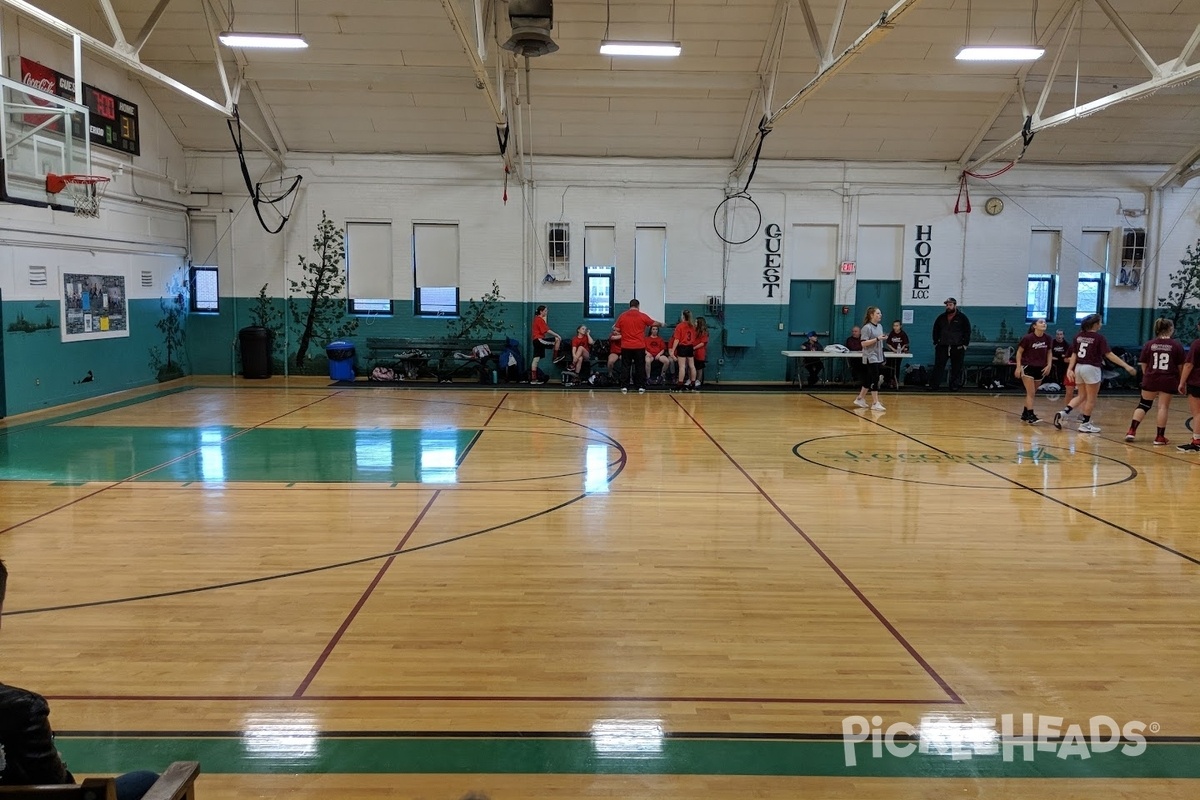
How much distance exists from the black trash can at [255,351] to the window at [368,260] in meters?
1.80

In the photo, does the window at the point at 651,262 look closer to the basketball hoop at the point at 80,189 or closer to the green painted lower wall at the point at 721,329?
the green painted lower wall at the point at 721,329

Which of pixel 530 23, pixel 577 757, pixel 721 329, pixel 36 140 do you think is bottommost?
pixel 577 757

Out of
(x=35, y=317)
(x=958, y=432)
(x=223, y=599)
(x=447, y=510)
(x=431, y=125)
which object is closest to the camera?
(x=223, y=599)

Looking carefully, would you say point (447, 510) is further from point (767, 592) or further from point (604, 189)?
point (604, 189)

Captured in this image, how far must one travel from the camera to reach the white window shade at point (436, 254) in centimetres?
1650

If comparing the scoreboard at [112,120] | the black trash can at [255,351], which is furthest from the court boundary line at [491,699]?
the black trash can at [255,351]

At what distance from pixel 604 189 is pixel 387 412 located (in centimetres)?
684

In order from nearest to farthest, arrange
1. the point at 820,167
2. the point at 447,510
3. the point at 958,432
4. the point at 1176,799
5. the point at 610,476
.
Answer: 1. the point at 1176,799
2. the point at 447,510
3. the point at 610,476
4. the point at 958,432
5. the point at 820,167

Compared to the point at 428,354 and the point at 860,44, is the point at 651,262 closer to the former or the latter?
the point at 428,354

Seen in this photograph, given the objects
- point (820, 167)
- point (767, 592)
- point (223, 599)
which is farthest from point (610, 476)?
point (820, 167)

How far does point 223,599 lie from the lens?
182 inches

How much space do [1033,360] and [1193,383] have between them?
81.8 inches

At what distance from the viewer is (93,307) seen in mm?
13016

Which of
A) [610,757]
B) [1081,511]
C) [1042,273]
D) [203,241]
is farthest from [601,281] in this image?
[610,757]
